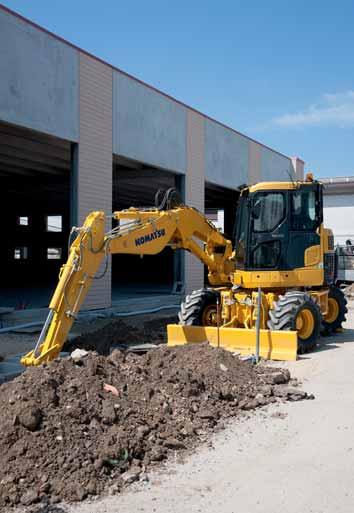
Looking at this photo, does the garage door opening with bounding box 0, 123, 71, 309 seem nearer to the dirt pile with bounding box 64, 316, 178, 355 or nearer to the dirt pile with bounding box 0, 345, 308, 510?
the dirt pile with bounding box 64, 316, 178, 355

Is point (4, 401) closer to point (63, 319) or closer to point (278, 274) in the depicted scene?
point (63, 319)

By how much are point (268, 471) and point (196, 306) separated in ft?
21.2

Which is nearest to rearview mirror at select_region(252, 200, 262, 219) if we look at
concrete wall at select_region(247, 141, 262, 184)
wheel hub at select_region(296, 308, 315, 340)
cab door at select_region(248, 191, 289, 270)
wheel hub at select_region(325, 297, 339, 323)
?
cab door at select_region(248, 191, 289, 270)

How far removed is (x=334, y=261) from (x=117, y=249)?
236 inches

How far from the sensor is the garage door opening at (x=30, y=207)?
17500mm

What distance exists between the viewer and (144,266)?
40.4 meters

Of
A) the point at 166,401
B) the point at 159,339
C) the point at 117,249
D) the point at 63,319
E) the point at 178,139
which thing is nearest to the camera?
the point at 166,401

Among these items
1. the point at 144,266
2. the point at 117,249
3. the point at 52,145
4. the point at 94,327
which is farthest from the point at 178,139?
the point at 144,266

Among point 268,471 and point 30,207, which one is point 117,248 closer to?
point 268,471

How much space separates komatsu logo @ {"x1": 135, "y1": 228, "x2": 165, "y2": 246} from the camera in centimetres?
985

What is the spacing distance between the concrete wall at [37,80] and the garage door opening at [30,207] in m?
0.61

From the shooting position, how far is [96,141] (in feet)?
52.6

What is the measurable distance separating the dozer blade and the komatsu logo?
187 cm

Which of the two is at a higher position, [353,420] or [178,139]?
[178,139]
